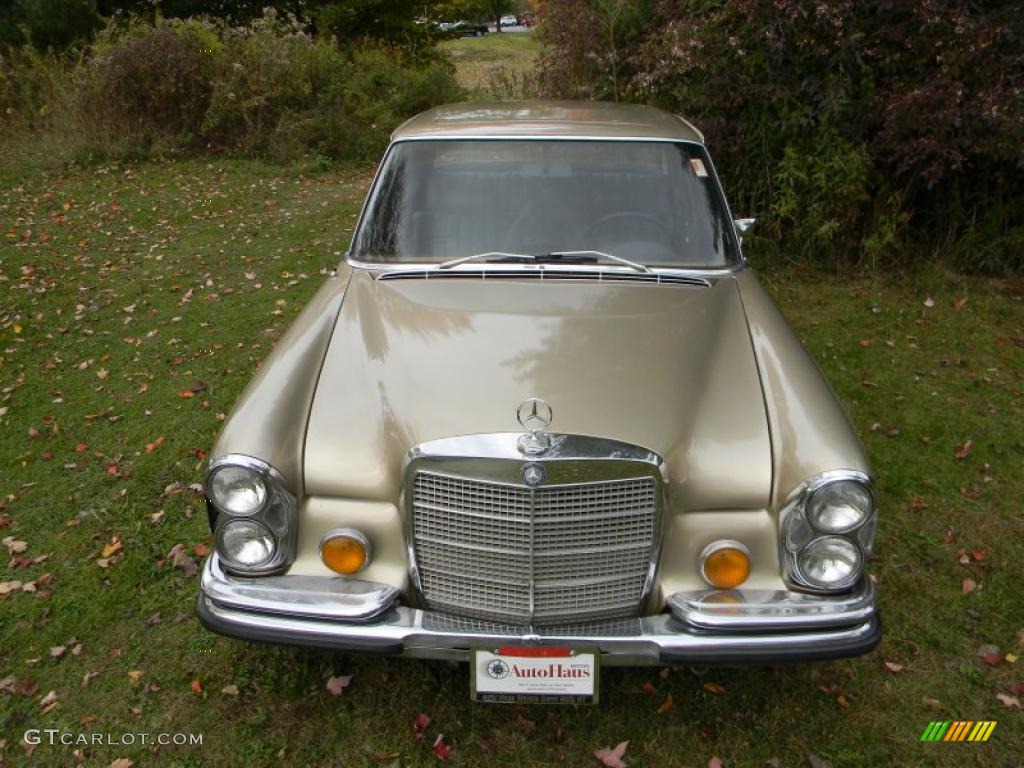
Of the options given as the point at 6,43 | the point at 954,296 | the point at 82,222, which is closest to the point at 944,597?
the point at 954,296

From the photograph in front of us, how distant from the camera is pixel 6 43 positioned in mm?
14367

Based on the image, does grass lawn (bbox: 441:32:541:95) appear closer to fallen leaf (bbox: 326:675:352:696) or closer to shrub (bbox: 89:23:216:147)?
shrub (bbox: 89:23:216:147)

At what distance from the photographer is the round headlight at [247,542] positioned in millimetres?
2471

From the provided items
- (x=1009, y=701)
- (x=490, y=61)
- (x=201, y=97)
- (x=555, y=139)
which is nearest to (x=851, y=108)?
(x=555, y=139)

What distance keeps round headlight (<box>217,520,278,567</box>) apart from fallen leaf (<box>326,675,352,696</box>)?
0.70m

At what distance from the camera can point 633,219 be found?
3.51 meters

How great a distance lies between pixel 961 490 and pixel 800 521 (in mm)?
2342

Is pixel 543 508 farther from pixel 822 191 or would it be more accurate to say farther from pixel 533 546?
pixel 822 191

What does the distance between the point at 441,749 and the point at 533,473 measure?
110 cm

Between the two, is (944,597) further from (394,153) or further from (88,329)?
(88,329)

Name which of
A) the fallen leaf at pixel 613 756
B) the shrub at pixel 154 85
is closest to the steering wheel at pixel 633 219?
the fallen leaf at pixel 613 756

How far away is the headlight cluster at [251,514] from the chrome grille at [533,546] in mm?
411

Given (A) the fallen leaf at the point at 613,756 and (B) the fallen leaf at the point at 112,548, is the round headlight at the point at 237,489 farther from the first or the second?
(B) the fallen leaf at the point at 112,548

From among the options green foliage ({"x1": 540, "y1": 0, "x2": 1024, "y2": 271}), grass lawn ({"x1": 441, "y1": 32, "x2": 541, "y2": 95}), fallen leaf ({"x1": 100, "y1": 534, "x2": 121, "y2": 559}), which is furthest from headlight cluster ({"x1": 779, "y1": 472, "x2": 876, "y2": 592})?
grass lawn ({"x1": 441, "y1": 32, "x2": 541, "y2": 95})
